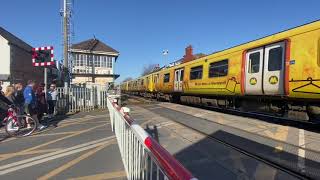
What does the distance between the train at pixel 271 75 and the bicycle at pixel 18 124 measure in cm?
730

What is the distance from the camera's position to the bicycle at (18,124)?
1189cm

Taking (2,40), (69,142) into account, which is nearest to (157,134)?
(69,142)

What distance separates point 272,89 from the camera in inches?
480

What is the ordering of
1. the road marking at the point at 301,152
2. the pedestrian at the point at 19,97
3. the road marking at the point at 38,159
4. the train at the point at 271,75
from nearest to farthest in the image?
the road marking at the point at 301,152
the road marking at the point at 38,159
the train at the point at 271,75
the pedestrian at the point at 19,97

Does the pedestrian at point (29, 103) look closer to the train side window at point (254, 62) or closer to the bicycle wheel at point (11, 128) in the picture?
the bicycle wheel at point (11, 128)

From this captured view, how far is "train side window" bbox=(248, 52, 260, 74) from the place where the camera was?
13.2 metres

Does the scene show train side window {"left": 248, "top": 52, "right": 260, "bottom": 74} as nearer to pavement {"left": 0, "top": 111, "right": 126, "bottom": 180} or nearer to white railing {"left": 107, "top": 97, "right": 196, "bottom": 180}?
pavement {"left": 0, "top": 111, "right": 126, "bottom": 180}

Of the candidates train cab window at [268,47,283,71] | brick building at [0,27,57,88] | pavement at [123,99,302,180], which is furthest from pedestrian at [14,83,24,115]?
brick building at [0,27,57,88]

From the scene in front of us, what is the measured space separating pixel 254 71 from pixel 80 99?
12.1 meters

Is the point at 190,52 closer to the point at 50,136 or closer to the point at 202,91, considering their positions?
the point at 202,91

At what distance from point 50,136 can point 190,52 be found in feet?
175

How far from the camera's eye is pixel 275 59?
39.8 feet

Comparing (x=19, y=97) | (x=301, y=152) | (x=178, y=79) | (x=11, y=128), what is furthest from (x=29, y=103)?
(x=178, y=79)

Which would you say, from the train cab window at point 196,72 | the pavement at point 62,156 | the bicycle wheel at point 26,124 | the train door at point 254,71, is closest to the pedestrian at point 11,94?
the bicycle wheel at point 26,124
